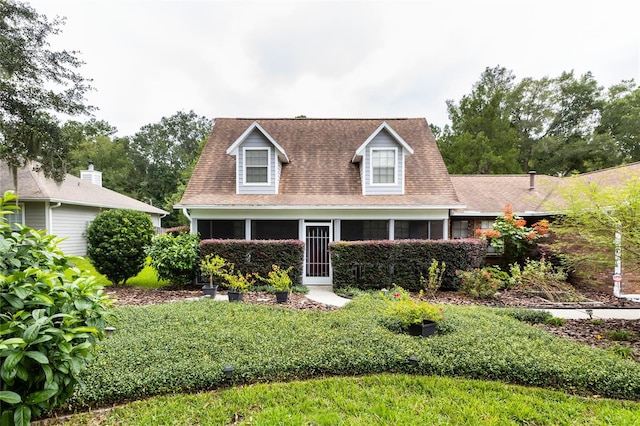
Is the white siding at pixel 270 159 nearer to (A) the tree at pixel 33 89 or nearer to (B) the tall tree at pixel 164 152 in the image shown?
(A) the tree at pixel 33 89

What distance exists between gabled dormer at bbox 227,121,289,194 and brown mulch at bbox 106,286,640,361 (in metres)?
4.41

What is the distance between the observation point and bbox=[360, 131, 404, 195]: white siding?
1188cm

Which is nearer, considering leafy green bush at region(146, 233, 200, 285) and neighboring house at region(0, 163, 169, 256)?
leafy green bush at region(146, 233, 200, 285)

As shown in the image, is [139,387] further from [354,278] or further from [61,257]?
[354,278]

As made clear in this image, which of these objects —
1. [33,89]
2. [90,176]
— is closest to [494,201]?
[33,89]

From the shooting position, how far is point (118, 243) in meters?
9.83

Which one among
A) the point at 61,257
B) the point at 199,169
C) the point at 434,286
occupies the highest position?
the point at 199,169

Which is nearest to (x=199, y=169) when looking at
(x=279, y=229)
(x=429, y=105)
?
(x=279, y=229)

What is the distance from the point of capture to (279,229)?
11320mm

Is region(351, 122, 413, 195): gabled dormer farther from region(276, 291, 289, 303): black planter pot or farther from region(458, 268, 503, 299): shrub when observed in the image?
region(276, 291, 289, 303): black planter pot

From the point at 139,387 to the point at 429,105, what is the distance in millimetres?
29012

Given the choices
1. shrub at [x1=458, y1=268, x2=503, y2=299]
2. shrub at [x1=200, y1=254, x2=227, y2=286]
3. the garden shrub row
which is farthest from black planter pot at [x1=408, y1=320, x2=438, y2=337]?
shrub at [x1=200, y1=254, x2=227, y2=286]

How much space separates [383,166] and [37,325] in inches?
441

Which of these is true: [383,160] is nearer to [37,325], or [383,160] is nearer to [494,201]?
[494,201]
